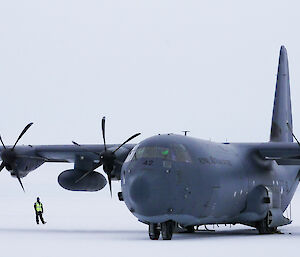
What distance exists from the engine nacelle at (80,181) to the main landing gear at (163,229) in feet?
28.8

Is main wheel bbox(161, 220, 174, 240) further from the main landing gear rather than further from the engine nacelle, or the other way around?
the engine nacelle

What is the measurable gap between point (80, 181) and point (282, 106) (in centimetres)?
1068

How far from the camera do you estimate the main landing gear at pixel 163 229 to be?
22.8 meters

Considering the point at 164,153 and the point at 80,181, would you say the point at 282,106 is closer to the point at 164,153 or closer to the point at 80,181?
the point at 80,181

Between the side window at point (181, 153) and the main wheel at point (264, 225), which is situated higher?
the side window at point (181, 153)

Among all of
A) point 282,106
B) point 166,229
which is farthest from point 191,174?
point 282,106

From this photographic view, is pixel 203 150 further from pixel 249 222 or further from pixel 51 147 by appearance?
pixel 51 147

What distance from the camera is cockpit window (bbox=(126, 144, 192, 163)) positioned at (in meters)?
22.7

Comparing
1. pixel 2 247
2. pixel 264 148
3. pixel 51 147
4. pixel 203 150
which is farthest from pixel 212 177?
pixel 51 147

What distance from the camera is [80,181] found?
102 ft

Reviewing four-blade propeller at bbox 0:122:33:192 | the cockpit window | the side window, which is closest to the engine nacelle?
four-blade propeller at bbox 0:122:33:192

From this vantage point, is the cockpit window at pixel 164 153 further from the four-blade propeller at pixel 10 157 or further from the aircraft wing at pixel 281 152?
the four-blade propeller at pixel 10 157

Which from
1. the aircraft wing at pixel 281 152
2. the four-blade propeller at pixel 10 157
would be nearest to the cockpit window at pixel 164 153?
the aircraft wing at pixel 281 152

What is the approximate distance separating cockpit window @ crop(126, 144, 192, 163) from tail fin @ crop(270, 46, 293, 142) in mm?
11028
